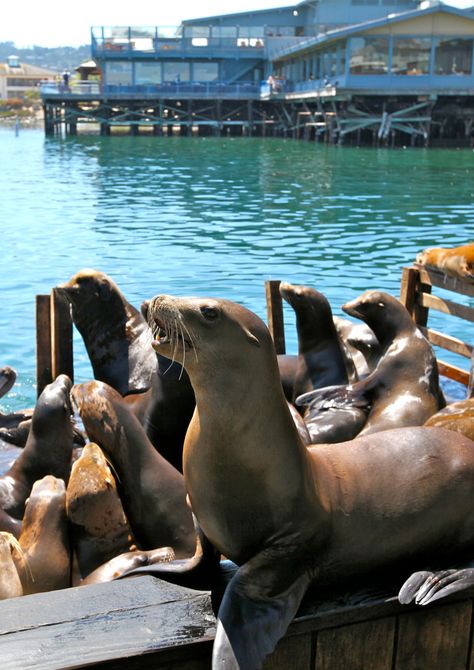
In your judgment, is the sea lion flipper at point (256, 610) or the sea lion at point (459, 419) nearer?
the sea lion flipper at point (256, 610)

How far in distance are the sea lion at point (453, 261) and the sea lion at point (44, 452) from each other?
3.71 metres

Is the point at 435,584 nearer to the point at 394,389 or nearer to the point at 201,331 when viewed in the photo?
the point at 201,331

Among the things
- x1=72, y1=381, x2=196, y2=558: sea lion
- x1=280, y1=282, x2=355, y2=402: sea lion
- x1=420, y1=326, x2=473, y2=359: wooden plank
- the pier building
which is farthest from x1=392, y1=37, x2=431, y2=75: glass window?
x1=72, y1=381, x2=196, y2=558: sea lion

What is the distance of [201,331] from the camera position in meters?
2.51

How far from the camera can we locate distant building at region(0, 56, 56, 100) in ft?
493

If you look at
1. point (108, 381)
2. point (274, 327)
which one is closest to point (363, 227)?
point (274, 327)

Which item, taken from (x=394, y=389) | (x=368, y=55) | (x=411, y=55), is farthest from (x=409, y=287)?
(x=411, y=55)

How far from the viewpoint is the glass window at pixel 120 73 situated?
5969 cm

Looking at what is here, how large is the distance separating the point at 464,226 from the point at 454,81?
2626 centimetres

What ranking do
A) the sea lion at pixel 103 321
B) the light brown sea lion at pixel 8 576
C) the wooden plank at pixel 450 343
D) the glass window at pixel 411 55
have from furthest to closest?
the glass window at pixel 411 55 < the wooden plank at pixel 450 343 < the sea lion at pixel 103 321 < the light brown sea lion at pixel 8 576

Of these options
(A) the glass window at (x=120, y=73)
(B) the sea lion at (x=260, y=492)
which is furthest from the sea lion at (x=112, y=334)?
(A) the glass window at (x=120, y=73)

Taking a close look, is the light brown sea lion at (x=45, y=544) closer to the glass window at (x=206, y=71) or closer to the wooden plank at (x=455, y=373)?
the wooden plank at (x=455, y=373)

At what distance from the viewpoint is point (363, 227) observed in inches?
758

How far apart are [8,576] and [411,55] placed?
43.1 metres
